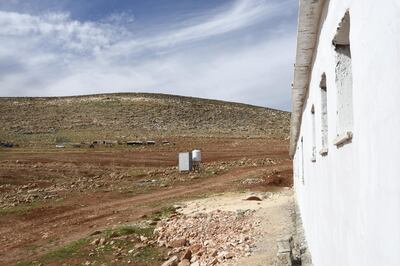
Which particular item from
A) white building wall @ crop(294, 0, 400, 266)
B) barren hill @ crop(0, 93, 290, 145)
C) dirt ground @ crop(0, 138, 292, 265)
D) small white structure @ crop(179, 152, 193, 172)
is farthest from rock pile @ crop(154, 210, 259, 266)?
barren hill @ crop(0, 93, 290, 145)

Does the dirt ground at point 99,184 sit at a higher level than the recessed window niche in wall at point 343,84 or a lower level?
lower

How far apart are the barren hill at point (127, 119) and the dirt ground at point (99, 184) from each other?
11978mm

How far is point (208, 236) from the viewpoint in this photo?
524 inches

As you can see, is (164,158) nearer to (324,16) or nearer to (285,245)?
(285,245)

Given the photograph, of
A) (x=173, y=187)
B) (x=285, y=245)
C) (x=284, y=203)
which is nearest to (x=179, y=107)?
(x=173, y=187)

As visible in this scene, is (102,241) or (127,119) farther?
(127,119)

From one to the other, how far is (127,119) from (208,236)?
4953 cm

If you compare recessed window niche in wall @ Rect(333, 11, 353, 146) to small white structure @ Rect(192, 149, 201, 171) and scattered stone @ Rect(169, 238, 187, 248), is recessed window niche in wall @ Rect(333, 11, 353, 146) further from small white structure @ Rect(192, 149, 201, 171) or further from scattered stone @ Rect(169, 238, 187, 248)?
small white structure @ Rect(192, 149, 201, 171)

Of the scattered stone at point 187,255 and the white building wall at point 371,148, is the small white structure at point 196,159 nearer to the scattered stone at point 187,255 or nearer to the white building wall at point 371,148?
the scattered stone at point 187,255

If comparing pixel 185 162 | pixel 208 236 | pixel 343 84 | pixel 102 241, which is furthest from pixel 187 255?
pixel 185 162

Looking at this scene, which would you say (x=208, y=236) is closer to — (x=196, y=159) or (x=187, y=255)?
(x=187, y=255)

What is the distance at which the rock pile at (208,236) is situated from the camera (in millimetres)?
10914

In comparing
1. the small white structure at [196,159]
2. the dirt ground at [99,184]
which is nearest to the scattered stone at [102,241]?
the dirt ground at [99,184]

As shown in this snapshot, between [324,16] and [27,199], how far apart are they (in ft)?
65.5
